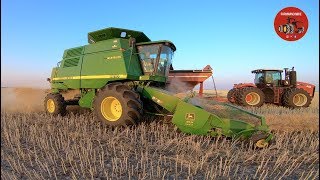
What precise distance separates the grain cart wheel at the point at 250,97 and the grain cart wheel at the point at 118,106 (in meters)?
8.10

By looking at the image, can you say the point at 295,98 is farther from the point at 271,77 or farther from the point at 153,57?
the point at 153,57

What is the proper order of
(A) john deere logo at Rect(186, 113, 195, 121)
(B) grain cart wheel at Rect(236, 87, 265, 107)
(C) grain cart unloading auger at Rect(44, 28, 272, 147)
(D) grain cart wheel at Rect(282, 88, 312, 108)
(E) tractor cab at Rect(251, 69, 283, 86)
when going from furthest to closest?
1. (E) tractor cab at Rect(251, 69, 283, 86)
2. (B) grain cart wheel at Rect(236, 87, 265, 107)
3. (D) grain cart wheel at Rect(282, 88, 312, 108)
4. (A) john deere logo at Rect(186, 113, 195, 121)
5. (C) grain cart unloading auger at Rect(44, 28, 272, 147)

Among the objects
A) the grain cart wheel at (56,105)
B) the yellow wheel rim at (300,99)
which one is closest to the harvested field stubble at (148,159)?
the grain cart wheel at (56,105)

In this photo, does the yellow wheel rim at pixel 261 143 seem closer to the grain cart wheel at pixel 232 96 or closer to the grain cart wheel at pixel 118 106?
the grain cart wheel at pixel 118 106

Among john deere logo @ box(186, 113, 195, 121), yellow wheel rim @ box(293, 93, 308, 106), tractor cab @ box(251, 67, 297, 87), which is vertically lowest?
yellow wheel rim @ box(293, 93, 308, 106)

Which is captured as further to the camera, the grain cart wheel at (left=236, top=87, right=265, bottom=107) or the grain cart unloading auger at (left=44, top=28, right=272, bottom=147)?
the grain cart wheel at (left=236, top=87, right=265, bottom=107)

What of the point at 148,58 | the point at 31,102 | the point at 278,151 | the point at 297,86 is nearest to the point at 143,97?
the point at 148,58

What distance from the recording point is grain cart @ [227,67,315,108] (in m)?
14.2

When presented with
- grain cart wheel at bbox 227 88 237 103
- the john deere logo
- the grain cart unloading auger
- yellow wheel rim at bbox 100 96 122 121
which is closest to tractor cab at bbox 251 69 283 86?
grain cart wheel at bbox 227 88 237 103

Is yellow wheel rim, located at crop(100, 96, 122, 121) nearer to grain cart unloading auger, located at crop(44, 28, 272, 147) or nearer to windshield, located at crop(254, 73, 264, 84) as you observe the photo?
grain cart unloading auger, located at crop(44, 28, 272, 147)

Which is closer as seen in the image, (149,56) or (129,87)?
(129,87)

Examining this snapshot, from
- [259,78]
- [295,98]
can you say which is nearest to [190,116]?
[295,98]

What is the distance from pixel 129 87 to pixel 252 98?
28.1 ft

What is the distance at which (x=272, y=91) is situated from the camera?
14.7 m
